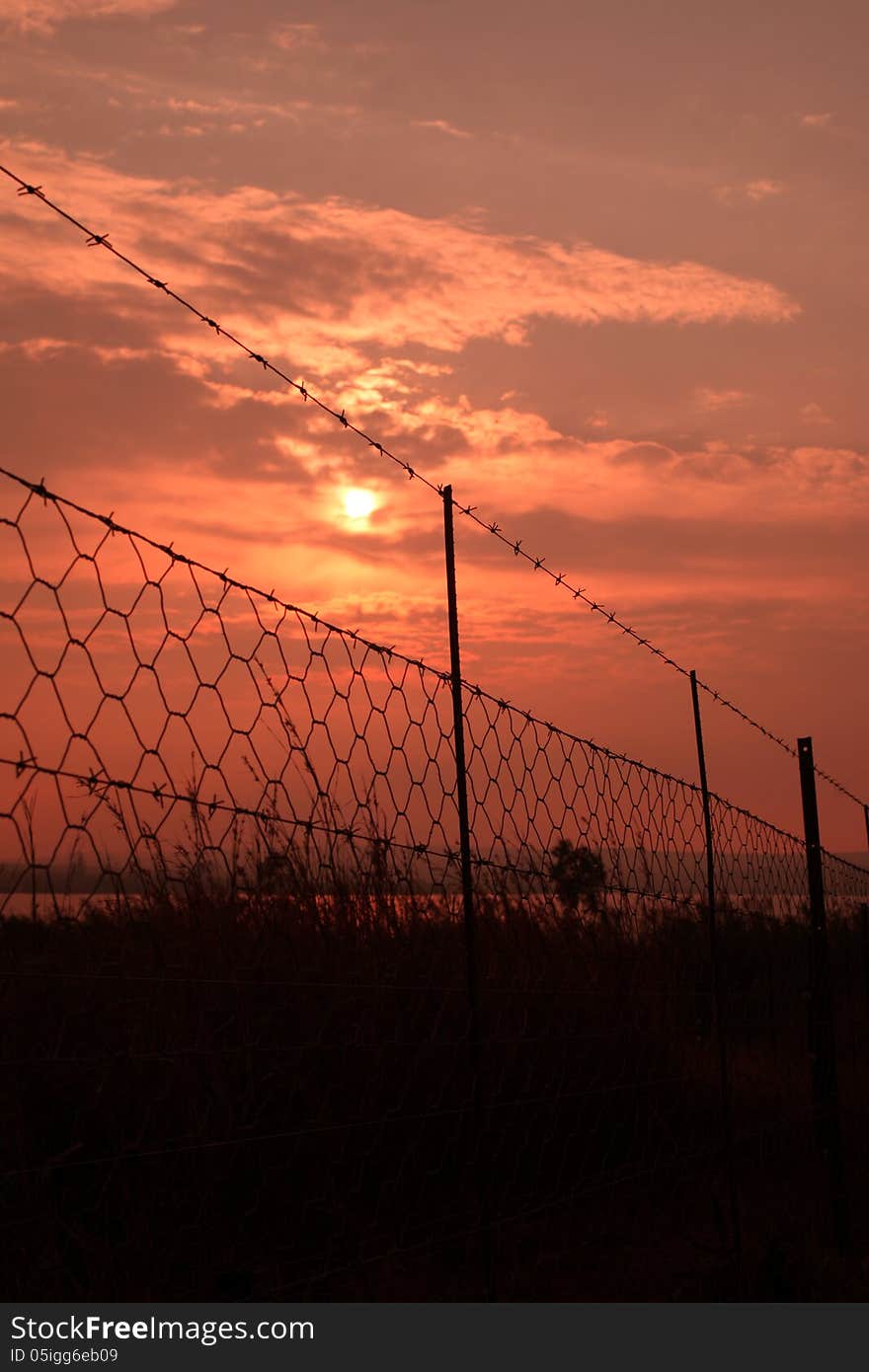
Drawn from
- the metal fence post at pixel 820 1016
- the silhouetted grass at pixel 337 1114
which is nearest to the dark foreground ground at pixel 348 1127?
the silhouetted grass at pixel 337 1114

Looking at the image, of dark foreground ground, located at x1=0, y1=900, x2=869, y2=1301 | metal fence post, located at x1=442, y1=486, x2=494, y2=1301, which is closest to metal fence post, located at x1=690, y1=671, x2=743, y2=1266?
dark foreground ground, located at x1=0, y1=900, x2=869, y2=1301

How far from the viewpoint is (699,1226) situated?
6180mm

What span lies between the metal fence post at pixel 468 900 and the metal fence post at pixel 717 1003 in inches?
73.9

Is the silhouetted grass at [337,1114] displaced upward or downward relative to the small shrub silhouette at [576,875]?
downward

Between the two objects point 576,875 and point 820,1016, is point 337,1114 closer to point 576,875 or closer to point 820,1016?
point 576,875

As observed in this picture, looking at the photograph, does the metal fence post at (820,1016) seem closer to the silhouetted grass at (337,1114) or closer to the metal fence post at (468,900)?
the silhouetted grass at (337,1114)

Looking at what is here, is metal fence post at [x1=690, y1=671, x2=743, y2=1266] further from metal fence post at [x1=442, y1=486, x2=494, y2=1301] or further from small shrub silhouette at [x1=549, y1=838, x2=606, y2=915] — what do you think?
metal fence post at [x1=442, y1=486, x2=494, y2=1301]

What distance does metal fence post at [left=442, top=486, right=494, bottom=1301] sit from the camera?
12.4 feet

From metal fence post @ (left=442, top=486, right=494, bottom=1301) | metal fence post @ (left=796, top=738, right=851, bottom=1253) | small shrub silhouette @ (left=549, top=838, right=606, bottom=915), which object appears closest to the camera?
metal fence post @ (left=442, top=486, right=494, bottom=1301)

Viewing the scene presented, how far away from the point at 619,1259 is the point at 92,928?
2928mm

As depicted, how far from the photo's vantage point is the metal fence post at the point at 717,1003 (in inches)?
219

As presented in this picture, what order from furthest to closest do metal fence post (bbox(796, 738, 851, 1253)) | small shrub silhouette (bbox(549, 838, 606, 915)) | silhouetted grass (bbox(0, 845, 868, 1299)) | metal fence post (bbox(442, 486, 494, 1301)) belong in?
1. metal fence post (bbox(796, 738, 851, 1253))
2. small shrub silhouette (bbox(549, 838, 606, 915))
3. silhouetted grass (bbox(0, 845, 868, 1299))
4. metal fence post (bbox(442, 486, 494, 1301))

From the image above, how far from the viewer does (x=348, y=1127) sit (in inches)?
166

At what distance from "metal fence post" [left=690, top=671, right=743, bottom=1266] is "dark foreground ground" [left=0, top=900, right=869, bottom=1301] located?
0.19 feet
